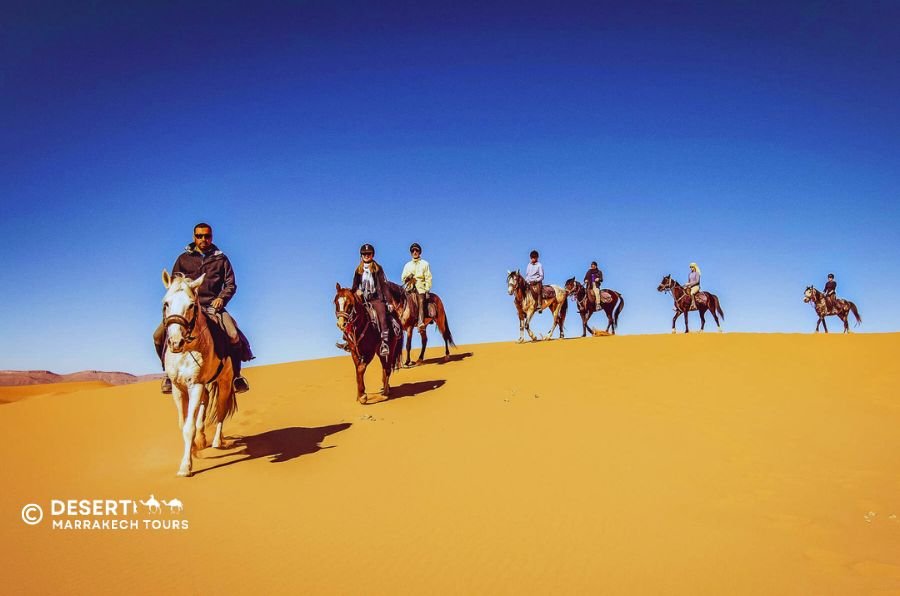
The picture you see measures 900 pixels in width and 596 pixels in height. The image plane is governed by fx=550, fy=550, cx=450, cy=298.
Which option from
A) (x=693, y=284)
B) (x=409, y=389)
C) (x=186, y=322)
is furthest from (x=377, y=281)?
(x=693, y=284)

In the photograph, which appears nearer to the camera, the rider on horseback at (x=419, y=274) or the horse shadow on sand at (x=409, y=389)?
the horse shadow on sand at (x=409, y=389)

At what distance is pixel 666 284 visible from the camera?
26250 millimetres

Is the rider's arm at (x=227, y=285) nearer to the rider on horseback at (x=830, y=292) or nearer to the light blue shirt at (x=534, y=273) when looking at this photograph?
the light blue shirt at (x=534, y=273)

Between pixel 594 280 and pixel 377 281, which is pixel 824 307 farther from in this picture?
pixel 377 281

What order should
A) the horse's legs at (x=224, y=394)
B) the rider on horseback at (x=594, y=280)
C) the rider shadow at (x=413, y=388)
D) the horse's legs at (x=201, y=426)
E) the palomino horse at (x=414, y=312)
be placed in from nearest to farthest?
1. the horse's legs at (x=201, y=426)
2. the horse's legs at (x=224, y=394)
3. the rider shadow at (x=413, y=388)
4. the palomino horse at (x=414, y=312)
5. the rider on horseback at (x=594, y=280)

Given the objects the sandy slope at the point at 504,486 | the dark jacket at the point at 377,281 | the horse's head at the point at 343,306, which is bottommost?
the sandy slope at the point at 504,486

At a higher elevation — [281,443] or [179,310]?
[179,310]

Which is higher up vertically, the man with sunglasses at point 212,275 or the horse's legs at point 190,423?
the man with sunglasses at point 212,275

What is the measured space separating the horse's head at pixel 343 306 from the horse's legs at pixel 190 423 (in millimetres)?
4173

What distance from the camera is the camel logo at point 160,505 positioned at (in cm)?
676

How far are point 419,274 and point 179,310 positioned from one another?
384 inches

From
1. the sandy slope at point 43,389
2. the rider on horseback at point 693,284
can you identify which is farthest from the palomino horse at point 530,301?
the sandy slope at point 43,389

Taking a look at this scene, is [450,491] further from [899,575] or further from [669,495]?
[899,575]

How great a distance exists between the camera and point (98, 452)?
407 inches
